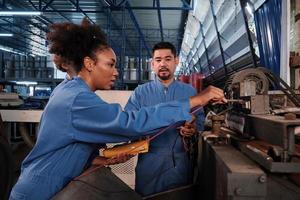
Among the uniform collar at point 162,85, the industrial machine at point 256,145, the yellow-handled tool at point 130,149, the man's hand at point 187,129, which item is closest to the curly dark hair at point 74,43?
the yellow-handled tool at point 130,149

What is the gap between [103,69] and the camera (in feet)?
4.49

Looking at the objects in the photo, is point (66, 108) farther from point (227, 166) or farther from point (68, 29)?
point (227, 166)

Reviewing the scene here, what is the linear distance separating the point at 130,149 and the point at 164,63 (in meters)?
1.14

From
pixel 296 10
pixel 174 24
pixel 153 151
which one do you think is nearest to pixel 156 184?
pixel 153 151

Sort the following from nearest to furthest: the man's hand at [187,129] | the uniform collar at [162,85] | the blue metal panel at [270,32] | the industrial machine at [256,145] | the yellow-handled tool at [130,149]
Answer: the industrial machine at [256,145]
the yellow-handled tool at [130,149]
the man's hand at [187,129]
the uniform collar at [162,85]
the blue metal panel at [270,32]

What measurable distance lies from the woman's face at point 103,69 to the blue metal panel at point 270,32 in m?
1.49

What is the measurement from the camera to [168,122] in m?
1.22

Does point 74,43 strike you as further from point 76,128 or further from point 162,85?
point 162,85

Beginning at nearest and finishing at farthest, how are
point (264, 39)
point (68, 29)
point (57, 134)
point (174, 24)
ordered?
1. point (57, 134)
2. point (68, 29)
3. point (264, 39)
4. point (174, 24)

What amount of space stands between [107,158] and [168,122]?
35 cm

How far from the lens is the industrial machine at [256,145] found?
87cm

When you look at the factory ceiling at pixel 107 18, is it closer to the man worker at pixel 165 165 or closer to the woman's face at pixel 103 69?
the man worker at pixel 165 165

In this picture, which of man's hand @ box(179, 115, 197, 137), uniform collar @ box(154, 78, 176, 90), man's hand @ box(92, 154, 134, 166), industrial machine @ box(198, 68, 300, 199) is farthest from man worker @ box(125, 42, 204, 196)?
man's hand @ box(92, 154, 134, 166)

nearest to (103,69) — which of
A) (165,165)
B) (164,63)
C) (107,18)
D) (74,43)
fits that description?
(74,43)
